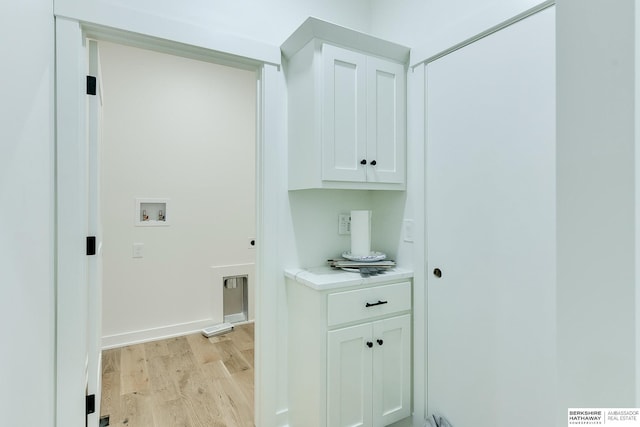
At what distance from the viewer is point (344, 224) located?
6.82 ft

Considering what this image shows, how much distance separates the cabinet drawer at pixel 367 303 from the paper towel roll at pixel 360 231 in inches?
9.5

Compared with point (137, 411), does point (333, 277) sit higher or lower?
higher

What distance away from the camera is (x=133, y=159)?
3018mm

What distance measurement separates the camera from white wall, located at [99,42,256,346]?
295cm

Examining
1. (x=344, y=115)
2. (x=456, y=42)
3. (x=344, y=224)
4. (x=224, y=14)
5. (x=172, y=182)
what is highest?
(x=224, y=14)

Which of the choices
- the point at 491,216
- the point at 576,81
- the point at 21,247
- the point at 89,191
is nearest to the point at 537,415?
the point at 491,216

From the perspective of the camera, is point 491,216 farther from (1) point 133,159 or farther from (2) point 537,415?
(1) point 133,159

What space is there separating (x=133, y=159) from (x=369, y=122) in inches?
91.3

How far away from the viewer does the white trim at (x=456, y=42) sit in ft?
4.26

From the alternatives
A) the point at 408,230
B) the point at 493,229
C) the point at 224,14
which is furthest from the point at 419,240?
the point at 224,14

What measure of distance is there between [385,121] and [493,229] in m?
0.79

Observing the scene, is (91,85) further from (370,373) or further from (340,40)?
(370,373)

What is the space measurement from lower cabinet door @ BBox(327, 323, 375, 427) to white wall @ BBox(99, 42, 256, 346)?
2.11 meters

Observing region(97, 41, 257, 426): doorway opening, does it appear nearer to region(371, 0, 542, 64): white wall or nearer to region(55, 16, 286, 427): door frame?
region(55, 16, 286, 427): door frame
